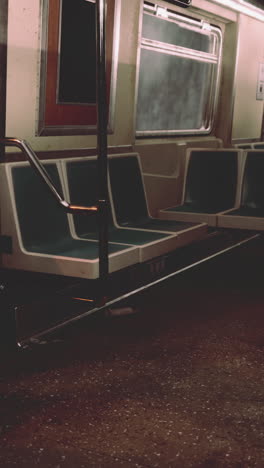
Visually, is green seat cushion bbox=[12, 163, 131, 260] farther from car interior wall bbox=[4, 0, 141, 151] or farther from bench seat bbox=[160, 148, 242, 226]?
bench seat bbox=[160, 148, 242, 226]

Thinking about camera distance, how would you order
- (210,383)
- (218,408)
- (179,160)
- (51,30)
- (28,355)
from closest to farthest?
(218,408)
(210,383)
(28,355)
(51,30)
(179,160)

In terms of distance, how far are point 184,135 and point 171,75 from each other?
27.4 inches

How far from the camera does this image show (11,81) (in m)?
4.21

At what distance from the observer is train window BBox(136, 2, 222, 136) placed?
20.3 feet

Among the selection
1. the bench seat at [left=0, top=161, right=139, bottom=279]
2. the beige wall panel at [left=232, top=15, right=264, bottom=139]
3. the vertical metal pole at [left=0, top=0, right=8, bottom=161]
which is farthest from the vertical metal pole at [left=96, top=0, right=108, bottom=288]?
the beige wall panel at [left=232, top=15, right=264, bottom=139]

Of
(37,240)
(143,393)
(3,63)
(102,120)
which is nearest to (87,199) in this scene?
(37,240)

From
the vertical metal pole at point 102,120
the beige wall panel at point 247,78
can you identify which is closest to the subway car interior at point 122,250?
the vertical metal pole at point 102,120

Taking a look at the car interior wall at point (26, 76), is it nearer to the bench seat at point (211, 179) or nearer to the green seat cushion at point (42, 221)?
the green seat cushion at point (42, 221)

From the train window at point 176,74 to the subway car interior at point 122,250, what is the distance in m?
0.02

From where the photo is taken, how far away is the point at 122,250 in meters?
4.09

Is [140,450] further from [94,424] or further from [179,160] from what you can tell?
[179,160]

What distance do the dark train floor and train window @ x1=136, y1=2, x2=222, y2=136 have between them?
96.1 inches

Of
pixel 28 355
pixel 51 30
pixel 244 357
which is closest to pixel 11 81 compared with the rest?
pixel 51 30

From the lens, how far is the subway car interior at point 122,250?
2885 millimetres
